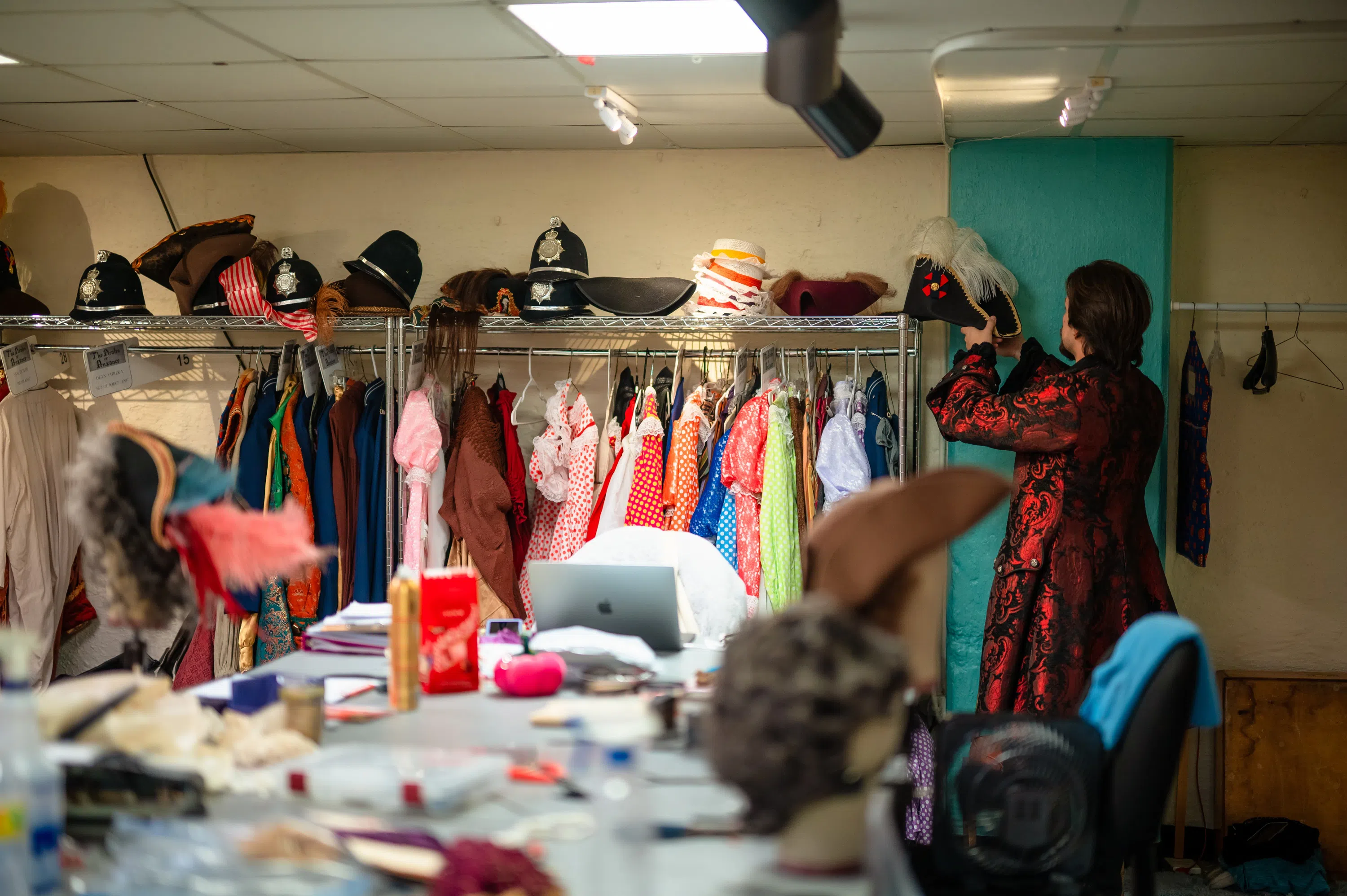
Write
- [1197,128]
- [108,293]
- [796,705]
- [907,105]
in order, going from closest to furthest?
1. [796,705]
2. [907,105]
3. [1197,128]
4. [108,293]

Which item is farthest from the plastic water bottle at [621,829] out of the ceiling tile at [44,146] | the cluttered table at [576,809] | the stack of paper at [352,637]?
the ceiling tile at [44,146]

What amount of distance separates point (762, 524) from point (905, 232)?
138 centimetres

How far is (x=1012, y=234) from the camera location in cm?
418

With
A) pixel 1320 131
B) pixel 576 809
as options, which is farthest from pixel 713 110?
pixel 576 809

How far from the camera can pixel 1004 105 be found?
12.2 feet

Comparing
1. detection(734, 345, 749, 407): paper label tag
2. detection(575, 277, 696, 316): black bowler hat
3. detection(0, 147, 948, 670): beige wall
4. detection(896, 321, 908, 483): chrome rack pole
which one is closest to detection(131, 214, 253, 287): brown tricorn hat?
detection(0, 147, 948, 670): beige wall

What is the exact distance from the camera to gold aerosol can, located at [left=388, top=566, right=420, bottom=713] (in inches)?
81.9

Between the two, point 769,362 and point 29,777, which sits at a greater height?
point 769,362

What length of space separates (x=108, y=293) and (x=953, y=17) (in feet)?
11.0

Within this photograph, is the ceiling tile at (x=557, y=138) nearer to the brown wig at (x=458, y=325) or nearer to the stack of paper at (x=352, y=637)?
the brown wig at (x=458, y=325)

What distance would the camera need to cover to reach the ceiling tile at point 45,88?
3648 millimetres

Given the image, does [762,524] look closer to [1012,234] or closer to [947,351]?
[947,351]

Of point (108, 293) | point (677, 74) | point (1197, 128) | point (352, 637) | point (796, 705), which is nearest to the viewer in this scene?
point (796, 705)

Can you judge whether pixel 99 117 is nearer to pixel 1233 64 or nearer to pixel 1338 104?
pixel 1233 64
